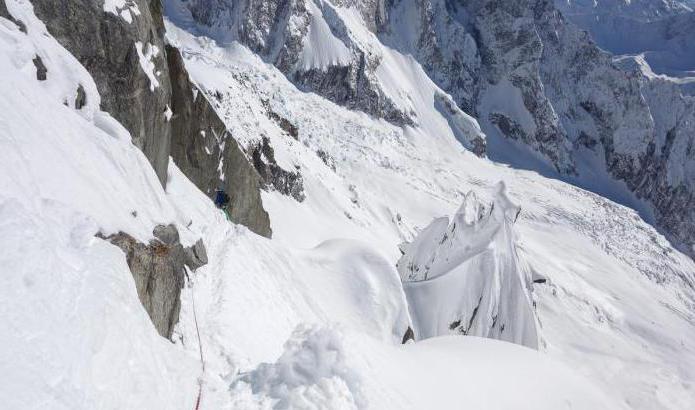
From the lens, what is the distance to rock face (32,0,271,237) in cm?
1218

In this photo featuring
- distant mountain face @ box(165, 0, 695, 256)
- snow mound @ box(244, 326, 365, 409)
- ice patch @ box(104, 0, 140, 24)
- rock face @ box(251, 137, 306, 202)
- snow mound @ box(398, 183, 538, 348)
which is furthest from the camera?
distant mountain face @ box(165, 0, 695, 256)

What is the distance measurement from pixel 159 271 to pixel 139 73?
7020 mm

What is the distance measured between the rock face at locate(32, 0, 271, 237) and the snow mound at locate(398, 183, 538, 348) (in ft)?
40.5

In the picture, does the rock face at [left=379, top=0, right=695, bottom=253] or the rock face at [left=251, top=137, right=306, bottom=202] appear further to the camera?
the rock face at [left=379, top=0, right=695, bottom=253]

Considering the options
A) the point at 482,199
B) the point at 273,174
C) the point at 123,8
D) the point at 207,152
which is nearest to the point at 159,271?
the point at 123,8

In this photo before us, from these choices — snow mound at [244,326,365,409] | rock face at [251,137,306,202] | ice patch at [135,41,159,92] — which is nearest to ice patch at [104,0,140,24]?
ice patch at [135,41,159,92]

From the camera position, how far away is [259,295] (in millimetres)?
13273

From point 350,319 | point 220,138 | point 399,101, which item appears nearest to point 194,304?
point 350,319

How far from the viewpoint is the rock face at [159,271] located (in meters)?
7.99

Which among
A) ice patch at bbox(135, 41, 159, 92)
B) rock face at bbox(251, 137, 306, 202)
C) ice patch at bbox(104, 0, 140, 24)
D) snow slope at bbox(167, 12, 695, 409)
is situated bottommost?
snow slope at bbox(167, 12, 695, 409)

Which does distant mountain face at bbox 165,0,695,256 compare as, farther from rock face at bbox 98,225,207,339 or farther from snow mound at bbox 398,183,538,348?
rock face at bbox 98,225,207,339

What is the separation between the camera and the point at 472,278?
2738cm

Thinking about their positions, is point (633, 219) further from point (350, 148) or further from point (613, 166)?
point (350, 148)

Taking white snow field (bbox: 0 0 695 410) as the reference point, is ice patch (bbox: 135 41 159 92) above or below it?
above
